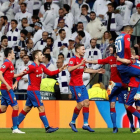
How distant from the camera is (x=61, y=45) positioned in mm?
20391

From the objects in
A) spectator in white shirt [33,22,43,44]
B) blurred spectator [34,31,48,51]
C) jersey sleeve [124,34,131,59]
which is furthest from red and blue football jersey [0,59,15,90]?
spectator in white shirt [33,22,43,44]

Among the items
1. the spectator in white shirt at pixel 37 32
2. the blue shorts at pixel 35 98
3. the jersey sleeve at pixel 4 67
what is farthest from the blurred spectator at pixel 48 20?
the jersey sleeve at pixel 4 67

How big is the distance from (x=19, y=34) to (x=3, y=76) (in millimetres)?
8319

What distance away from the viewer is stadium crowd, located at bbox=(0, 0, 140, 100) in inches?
762

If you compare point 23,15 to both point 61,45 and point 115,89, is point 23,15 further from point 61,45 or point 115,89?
point 115,89

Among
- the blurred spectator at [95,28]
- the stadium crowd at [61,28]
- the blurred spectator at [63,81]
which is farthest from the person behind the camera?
the blurred spectator at [95,28]

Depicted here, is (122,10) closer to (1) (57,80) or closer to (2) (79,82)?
(1) (57,80)

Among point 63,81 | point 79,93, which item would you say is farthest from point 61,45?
point 79,93

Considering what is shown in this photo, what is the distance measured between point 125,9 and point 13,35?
14.5 feet

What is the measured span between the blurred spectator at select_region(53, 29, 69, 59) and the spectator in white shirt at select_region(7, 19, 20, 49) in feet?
6.11

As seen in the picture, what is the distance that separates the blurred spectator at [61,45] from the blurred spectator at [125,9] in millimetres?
2232

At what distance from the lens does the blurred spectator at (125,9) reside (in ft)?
67.5

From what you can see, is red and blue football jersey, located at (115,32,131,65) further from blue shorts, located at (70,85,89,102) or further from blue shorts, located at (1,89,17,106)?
blue shorts, located at (1,89,17,106)

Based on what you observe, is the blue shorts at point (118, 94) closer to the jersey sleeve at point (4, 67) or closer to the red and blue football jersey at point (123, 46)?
the red and blue football jersey at point (123, 46)
